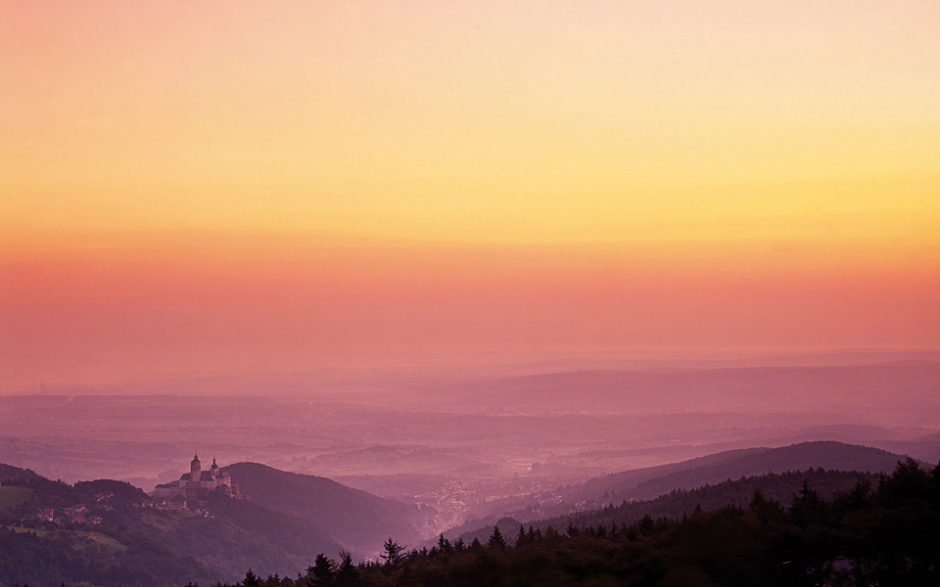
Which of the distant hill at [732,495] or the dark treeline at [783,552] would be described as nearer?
the dark treeline at [783,552]

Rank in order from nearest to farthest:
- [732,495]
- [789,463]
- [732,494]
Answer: [732,495], [732,494], [789,463]

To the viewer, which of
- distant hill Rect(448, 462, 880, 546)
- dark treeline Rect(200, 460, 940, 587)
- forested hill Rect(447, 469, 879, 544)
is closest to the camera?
dark treeline Rect(200, 460, 940, 587)

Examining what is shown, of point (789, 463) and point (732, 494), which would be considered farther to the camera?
point (789, 463)

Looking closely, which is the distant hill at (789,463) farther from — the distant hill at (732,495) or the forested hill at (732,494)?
the forested hill at (732,494)

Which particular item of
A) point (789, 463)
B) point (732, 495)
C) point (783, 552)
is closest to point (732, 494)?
point (732, 495)

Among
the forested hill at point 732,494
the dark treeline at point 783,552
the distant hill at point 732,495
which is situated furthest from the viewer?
the forested hill at point 732,494

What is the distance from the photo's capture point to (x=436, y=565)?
70.5m

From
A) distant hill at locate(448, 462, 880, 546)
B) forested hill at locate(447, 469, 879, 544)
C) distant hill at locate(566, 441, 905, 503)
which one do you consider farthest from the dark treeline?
distant hill at locate(566, 441, 905, 503)

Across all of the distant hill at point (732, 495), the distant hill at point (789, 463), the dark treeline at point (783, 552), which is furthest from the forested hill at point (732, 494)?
the dark treeline at point (783, 552)

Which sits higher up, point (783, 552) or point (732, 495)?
point (783, 552)

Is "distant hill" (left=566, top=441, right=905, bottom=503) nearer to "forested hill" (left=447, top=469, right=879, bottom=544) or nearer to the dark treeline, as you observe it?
"forested hill" (left=447, top=469, right=879, bottom=544)

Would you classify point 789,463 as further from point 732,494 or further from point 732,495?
point 732,495

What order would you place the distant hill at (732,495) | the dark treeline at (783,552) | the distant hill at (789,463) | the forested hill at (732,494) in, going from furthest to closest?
the distant hill at (789,463) < the forested hill at (732,494) < the distant hill at (732,495) < the dark treeline at (783,552)

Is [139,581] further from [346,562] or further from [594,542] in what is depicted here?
[594,542]
